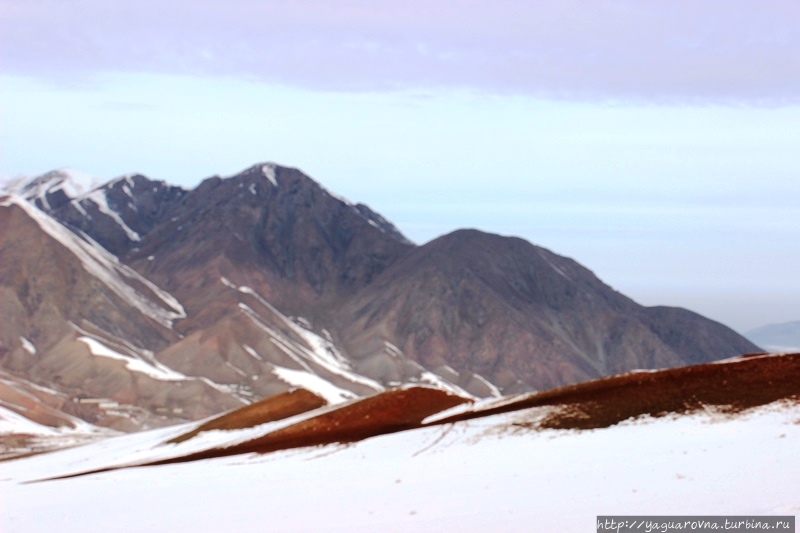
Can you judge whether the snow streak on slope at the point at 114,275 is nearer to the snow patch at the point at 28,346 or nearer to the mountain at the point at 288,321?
the mountain at the point at 288,321

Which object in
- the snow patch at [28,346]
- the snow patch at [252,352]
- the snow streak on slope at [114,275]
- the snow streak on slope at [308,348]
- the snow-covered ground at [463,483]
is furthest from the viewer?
the snow streak on slope at [114,275]

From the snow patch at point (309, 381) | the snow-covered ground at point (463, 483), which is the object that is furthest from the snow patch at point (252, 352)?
the snow-covered ground at point (463, 483)

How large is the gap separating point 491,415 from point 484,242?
539 ft

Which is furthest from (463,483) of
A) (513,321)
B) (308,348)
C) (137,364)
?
(513,321)

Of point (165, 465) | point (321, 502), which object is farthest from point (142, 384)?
point (321, 502)

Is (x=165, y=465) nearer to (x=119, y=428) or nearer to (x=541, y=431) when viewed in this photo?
(x=541, y=431)

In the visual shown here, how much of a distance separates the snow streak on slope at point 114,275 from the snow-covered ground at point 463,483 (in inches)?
5157

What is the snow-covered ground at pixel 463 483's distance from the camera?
52.1 ft

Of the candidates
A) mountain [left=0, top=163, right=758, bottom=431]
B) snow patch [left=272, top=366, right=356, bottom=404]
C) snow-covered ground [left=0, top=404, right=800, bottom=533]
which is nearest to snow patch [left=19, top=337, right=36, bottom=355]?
mountain [left=0, top=163, right=758, bottom=431]

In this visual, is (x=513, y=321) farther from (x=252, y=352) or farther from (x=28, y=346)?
(x=28, y=346)

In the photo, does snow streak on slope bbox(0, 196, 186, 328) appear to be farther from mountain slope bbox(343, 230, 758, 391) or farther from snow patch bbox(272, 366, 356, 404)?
mountain slope bbox(343, 230, 758, 391)

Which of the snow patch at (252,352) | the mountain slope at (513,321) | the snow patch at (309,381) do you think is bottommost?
the snow patch at (309,381)

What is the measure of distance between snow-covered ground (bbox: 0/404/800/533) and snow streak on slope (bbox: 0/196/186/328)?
13098 cm

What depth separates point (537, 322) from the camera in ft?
559
